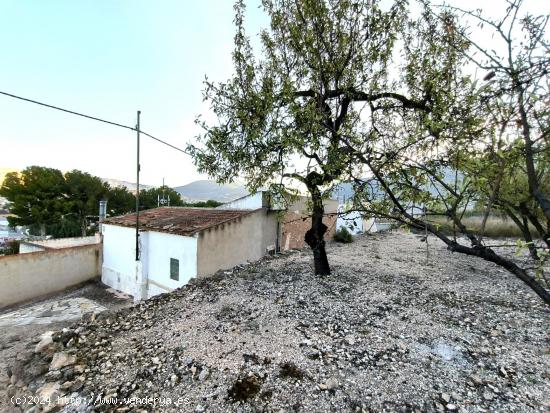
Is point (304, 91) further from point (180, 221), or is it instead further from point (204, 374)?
point (180, 221)

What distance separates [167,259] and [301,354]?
9.30 m

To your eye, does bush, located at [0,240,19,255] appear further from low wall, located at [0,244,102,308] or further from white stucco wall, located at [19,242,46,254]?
low wall, located at [0,244,102,308]

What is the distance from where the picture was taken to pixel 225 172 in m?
6.45

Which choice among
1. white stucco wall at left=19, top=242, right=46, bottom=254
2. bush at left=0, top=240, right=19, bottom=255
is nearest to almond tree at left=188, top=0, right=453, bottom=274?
white stucco wall at left=19, top=242, right=46, bottom=254

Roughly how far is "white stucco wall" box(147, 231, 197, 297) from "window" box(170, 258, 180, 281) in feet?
0.51

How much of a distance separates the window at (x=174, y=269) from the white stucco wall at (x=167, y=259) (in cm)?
16

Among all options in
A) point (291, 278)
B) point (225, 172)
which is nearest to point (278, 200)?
point (225, 172)

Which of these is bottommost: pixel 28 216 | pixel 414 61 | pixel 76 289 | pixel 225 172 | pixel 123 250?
pixel 76 289

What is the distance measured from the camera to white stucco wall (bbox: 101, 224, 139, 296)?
13008 mm

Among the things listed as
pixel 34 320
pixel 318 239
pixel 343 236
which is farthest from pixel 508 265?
pixel 343 236

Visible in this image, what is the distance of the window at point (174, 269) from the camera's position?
426 inches

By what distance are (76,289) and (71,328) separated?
1276 cm

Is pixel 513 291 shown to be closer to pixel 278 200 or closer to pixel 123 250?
pixel 278 200

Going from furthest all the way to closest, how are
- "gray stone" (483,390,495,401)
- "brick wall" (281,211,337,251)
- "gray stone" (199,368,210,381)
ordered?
1. "brick wall" (281,211,337,251)
2. "gray stone" (199,368,210,381)
3. "gray stone" (483,390,495,401)
